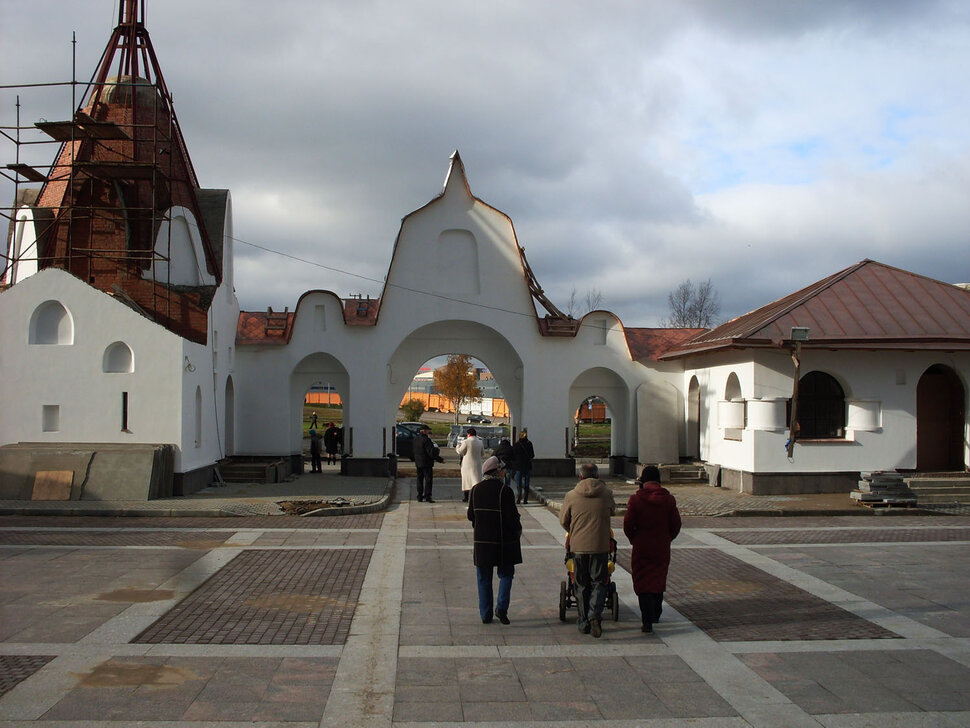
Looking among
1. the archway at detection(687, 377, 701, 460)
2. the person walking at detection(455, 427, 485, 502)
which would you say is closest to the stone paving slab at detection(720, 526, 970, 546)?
the person walking at detection(455, 427, 485, 502)

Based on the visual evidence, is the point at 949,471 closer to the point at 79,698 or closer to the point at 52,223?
the point at 79,698

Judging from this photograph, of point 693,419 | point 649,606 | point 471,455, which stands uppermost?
point 693,419

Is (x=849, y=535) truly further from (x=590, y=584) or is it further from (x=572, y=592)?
(x=590, y=584)

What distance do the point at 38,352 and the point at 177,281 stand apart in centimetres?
479

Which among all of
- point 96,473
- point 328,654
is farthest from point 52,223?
point 328,654

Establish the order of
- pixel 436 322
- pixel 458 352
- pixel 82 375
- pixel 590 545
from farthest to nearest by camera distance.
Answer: pixel 458 352 < pixel 436 322 < pixel 82 375 < pixel 590 545

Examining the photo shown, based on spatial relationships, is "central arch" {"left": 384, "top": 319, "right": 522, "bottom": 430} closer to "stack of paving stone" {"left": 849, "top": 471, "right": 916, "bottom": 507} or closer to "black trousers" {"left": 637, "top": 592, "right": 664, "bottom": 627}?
"stack of paving stone" {"left": 849, "top": 471, "right": 916, "bottom": 507}

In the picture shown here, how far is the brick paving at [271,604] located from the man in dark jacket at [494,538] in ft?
4.77

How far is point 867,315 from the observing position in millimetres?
20797

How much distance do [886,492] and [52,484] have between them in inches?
662

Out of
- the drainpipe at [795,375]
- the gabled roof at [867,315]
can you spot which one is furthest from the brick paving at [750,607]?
the gabled roof at [867,315]

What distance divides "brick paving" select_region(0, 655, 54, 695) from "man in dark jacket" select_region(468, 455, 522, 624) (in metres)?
3.99

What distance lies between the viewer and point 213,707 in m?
6.41

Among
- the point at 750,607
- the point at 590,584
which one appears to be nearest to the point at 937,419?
the point at 750,607
